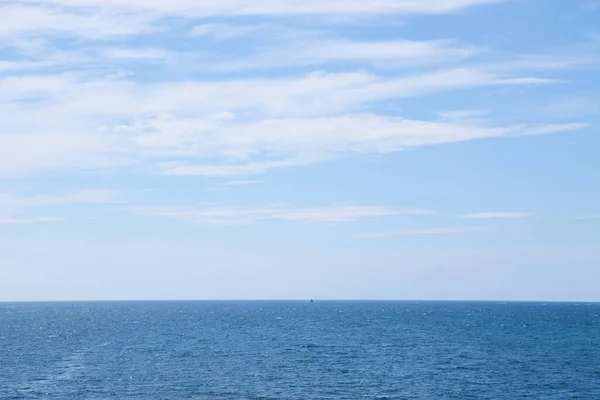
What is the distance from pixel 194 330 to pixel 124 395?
11080cm

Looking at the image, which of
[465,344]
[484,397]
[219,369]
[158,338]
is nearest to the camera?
[484,397]

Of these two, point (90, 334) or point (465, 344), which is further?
point (90, 334)

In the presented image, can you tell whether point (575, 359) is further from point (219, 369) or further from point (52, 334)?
point (52, 334)

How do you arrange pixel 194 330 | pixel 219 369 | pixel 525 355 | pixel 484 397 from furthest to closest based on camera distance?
pixel 194 330
pixel 525 355
pixel 219 369
pixel 484 397

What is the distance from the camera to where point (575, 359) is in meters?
116

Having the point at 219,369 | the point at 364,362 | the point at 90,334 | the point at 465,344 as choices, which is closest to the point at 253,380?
the point at 219,369

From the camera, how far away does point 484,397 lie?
263ft

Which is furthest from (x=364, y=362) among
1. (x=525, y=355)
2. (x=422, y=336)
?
(x=422, y=336)

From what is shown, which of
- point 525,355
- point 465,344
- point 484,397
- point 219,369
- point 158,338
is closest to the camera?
point 484,397

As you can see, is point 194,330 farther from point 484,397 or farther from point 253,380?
point 484,397

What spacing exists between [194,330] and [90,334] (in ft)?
95.0

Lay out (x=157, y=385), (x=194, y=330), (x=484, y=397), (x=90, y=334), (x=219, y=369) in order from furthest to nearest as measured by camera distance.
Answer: (x=194, y=330), (x=90, y=334), (x=219, y=369), (x=157, y=385), (x=484, y=397)

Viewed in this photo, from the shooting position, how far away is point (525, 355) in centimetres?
12338

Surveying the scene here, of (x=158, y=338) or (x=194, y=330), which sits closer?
(x=158, y=338)
